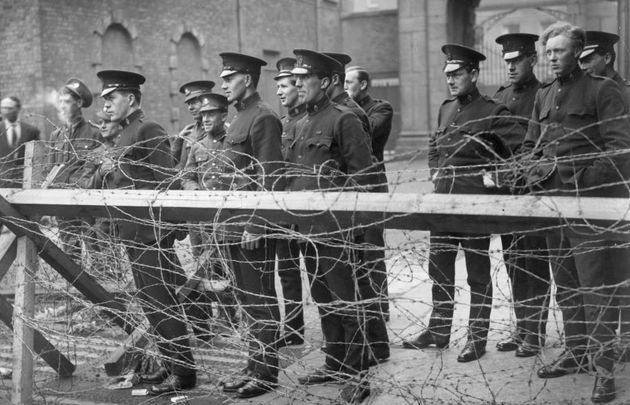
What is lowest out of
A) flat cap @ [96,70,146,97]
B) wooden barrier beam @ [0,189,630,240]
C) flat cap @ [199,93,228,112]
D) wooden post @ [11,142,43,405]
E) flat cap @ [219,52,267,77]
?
wooden post @ [11,142,43,405]

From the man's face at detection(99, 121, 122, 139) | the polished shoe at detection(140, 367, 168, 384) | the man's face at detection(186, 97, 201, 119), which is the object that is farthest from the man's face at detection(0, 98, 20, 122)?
the polished shoe at detection(140, 367, 168, 384)

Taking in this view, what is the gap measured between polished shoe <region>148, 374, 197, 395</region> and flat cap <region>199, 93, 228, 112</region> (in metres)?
2.23

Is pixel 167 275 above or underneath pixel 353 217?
underneath

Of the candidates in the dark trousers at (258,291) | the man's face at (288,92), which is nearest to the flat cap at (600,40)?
the man's face at (288,92)

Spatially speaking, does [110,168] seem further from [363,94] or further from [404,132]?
[404,132]

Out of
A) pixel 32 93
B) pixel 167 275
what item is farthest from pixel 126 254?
pixel 32 93

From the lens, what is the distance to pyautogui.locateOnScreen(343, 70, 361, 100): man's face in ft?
25.3

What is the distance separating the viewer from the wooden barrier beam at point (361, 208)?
346 cm

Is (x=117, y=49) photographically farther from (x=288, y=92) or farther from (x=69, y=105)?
(x=288, y=92)

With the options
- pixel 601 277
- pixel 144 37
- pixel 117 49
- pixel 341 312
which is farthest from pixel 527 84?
pixel 144 37

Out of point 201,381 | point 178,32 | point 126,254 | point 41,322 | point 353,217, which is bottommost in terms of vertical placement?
point 201,381

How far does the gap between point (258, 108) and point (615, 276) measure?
2.56 meters

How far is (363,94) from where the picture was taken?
25.3 ft

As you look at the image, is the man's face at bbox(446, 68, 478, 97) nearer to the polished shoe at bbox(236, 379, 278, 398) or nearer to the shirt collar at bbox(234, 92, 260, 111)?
the shirt collar at bbox(234, 92, 260, 111)
